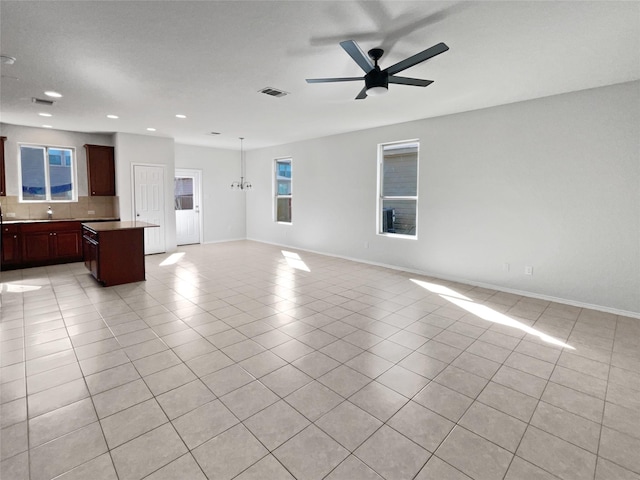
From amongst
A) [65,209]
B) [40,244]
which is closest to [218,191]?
[65,209]

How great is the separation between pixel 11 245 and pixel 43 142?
214cm

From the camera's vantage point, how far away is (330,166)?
717 cm

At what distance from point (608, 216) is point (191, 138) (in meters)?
7.60

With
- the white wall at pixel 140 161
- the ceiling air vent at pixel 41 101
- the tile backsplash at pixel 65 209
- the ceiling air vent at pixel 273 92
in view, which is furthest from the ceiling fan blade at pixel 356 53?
the tile backsplash at pixel 65 209

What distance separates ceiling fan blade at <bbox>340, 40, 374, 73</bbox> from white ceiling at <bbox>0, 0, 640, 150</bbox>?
23 centimetres

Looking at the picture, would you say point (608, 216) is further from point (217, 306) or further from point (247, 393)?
point (217, 306)

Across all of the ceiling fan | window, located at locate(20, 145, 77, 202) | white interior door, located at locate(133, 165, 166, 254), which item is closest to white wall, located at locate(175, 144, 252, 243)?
white interior door, located at locate(133, 165, 166, 254)

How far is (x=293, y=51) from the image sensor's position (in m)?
2.97

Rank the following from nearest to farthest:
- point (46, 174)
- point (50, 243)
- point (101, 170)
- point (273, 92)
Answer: point (273, 92) < point (50, 243) < point (46, 174) < point (101, 170)

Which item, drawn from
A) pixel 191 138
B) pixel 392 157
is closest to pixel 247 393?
pixel 392 157

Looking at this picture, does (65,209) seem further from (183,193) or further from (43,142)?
(183,193)

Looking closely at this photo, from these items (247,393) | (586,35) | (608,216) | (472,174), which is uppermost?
(586,35)

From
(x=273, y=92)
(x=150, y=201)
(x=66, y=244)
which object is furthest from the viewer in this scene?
(x=150, y=201)

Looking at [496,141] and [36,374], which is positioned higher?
[496,141]
